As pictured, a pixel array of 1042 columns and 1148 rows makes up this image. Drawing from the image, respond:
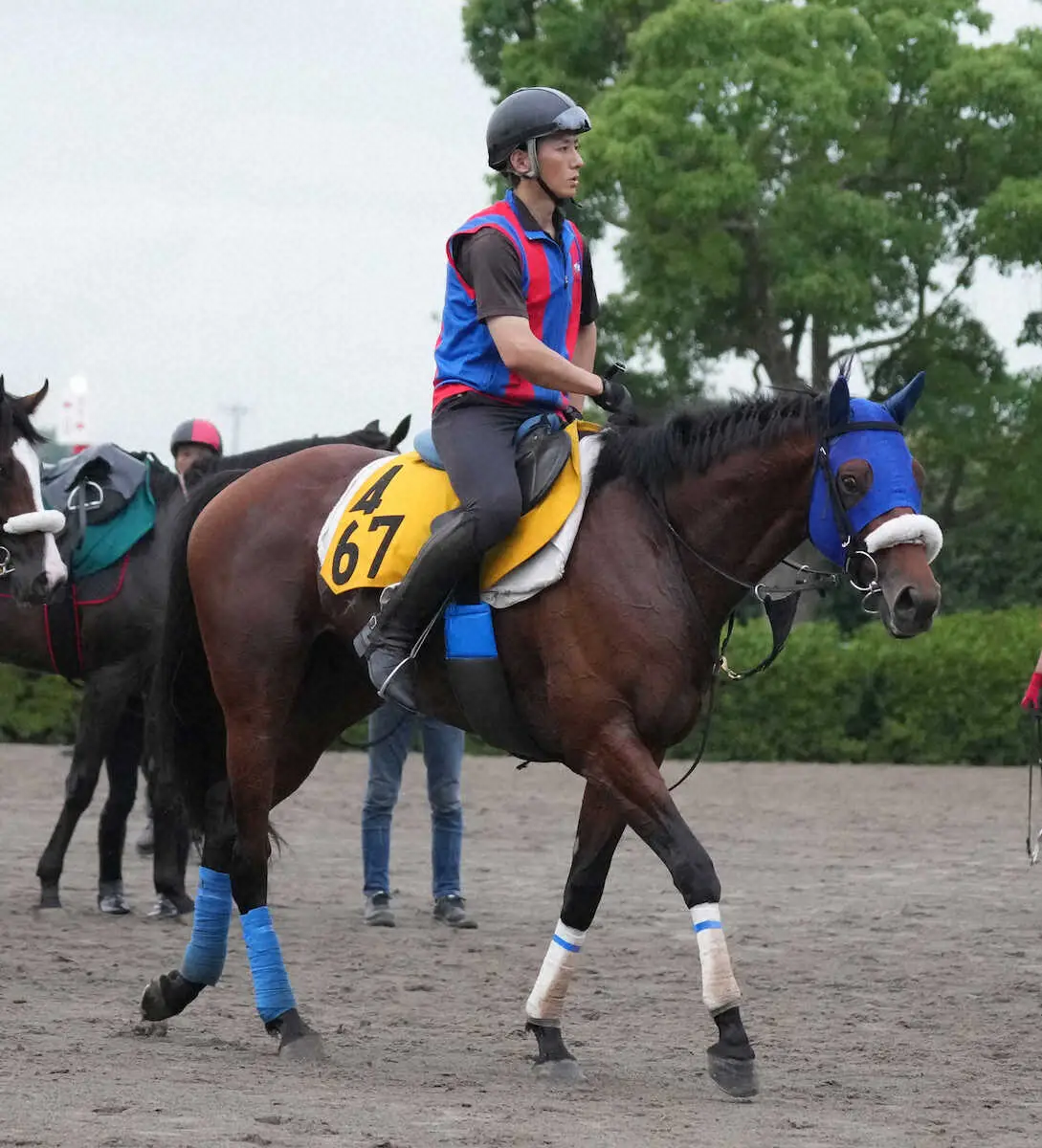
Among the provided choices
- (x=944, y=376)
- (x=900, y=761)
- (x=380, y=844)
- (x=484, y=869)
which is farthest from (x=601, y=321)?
(x=380, y=844)

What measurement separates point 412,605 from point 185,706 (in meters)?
1.38

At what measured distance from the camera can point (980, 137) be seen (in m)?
26.8

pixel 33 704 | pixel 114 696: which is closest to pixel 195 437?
pixel 114 696

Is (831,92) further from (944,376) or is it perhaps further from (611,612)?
(611,612)

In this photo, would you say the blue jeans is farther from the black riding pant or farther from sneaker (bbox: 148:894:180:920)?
the black riding pant

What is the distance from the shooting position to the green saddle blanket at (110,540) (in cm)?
953

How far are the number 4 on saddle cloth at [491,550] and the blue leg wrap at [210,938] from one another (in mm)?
1108

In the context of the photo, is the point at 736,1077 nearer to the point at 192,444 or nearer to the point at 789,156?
the point at 192,444

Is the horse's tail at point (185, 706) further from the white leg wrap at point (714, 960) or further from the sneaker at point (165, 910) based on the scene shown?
the sneaker at point (165, 910)

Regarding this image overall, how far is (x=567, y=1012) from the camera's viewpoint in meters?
6.88

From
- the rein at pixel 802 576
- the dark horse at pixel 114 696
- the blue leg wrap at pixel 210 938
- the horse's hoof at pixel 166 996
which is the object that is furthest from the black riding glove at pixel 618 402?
the dark horse at pixel 114 696

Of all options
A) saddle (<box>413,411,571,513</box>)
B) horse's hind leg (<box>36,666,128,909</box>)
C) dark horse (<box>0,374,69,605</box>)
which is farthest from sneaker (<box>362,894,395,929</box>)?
saddle (<box>413,411,571,513</box>)

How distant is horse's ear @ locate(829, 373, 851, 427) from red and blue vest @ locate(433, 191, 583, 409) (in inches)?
37.5

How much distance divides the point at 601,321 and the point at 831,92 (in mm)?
5814
